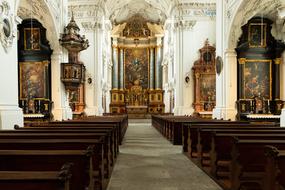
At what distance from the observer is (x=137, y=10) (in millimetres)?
28750

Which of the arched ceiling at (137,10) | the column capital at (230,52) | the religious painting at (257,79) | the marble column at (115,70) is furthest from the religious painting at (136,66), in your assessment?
the column capital at (230,52)

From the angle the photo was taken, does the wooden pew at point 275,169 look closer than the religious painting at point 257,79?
Yes

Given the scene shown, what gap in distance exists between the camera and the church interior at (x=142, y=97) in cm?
358

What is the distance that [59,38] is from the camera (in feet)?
39.5

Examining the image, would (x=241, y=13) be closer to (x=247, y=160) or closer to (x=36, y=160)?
(x=247, y=160)

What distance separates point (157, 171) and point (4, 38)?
406cm

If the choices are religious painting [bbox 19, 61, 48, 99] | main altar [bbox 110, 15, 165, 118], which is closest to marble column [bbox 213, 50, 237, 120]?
religious painting [bbox 19, 61, 48, 99]

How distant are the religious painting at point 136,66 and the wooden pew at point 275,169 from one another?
1049 inches

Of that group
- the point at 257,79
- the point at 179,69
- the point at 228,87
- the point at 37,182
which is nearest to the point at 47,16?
the point at 228,87

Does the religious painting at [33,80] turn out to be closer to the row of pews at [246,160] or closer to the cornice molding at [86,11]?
the cornice molding at [86,11]

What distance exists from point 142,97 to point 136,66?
3184 millimetres

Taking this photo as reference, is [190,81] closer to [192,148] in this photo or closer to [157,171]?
[192,148]

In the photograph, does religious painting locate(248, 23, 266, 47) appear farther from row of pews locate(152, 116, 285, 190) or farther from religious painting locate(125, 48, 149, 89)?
religious painting locate(125, 48, 149, 89)

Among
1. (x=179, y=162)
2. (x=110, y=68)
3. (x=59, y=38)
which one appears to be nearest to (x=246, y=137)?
(x=179, y=162)
